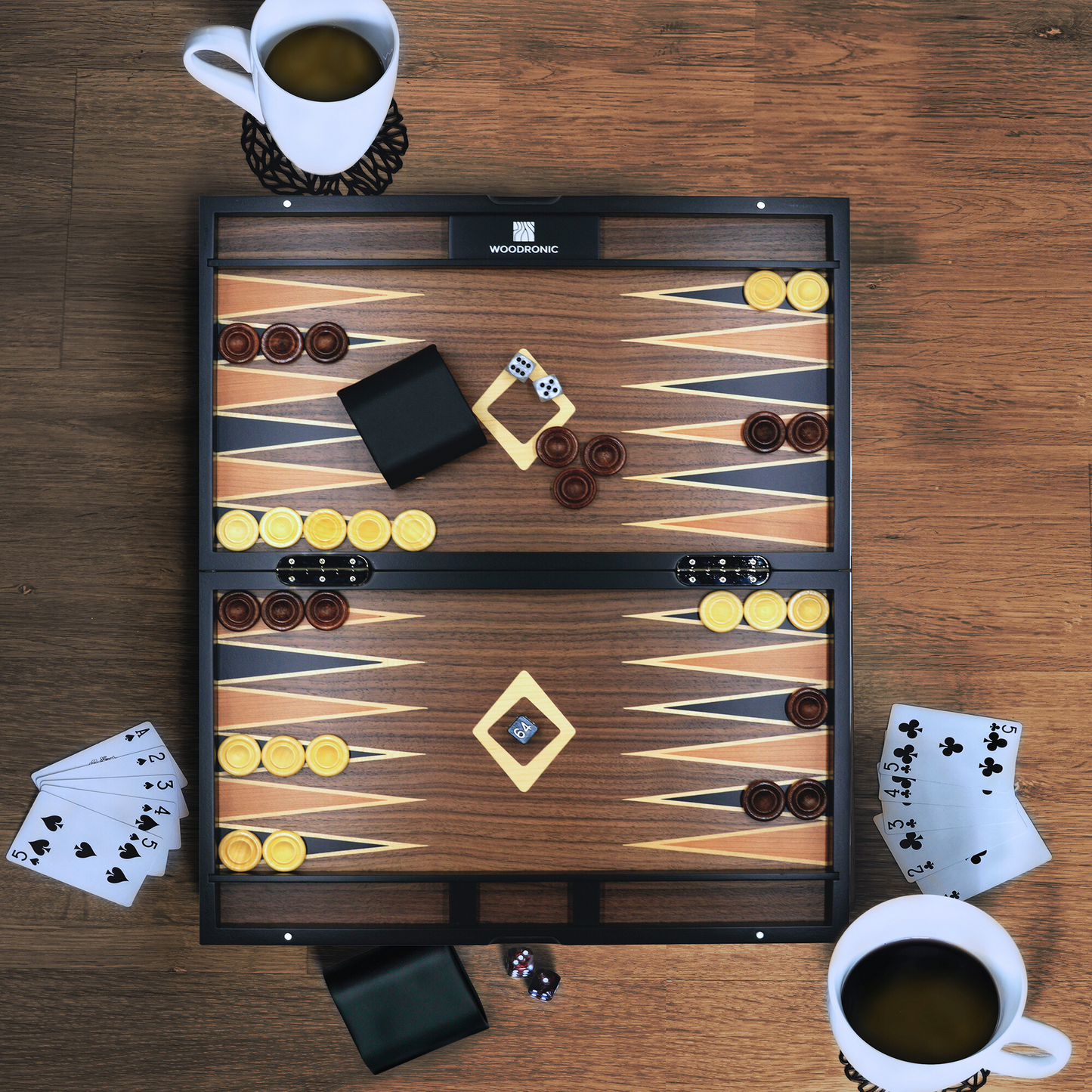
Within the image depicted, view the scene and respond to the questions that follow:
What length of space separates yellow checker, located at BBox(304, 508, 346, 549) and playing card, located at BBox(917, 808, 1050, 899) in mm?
1290

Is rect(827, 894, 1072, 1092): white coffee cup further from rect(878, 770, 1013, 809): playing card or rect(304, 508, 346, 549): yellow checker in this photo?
rect(304, 508, 346, 549): yellow checker

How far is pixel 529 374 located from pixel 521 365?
0.07 ft

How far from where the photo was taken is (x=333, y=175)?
1674 mm

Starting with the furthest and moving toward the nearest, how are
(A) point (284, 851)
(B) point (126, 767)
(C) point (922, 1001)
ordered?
(B) point (126, 767) → (A) point (284, 851) → (C) point (922, 1001)

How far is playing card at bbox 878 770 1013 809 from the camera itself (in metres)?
1.65

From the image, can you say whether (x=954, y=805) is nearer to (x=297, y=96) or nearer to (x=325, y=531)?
(x=325, y=531)

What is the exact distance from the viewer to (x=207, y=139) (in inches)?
69.7

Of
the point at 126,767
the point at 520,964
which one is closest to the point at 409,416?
the point at 126,767

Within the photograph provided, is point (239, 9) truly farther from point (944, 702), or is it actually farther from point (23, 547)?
point (944, 702)

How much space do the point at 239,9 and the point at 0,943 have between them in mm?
1960

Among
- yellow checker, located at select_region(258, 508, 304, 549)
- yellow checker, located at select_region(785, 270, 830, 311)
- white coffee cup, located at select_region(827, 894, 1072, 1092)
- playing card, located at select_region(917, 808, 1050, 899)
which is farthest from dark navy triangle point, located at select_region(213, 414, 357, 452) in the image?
playing card, located at select_region(917, 808, 1050, 899)

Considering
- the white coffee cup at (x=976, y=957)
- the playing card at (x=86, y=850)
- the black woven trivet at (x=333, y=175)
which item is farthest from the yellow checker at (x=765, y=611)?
the playing card at (x=86, y=850)

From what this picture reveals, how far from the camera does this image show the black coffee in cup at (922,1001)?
4.36 ft

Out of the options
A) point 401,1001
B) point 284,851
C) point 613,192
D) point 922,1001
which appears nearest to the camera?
point 922,1001
